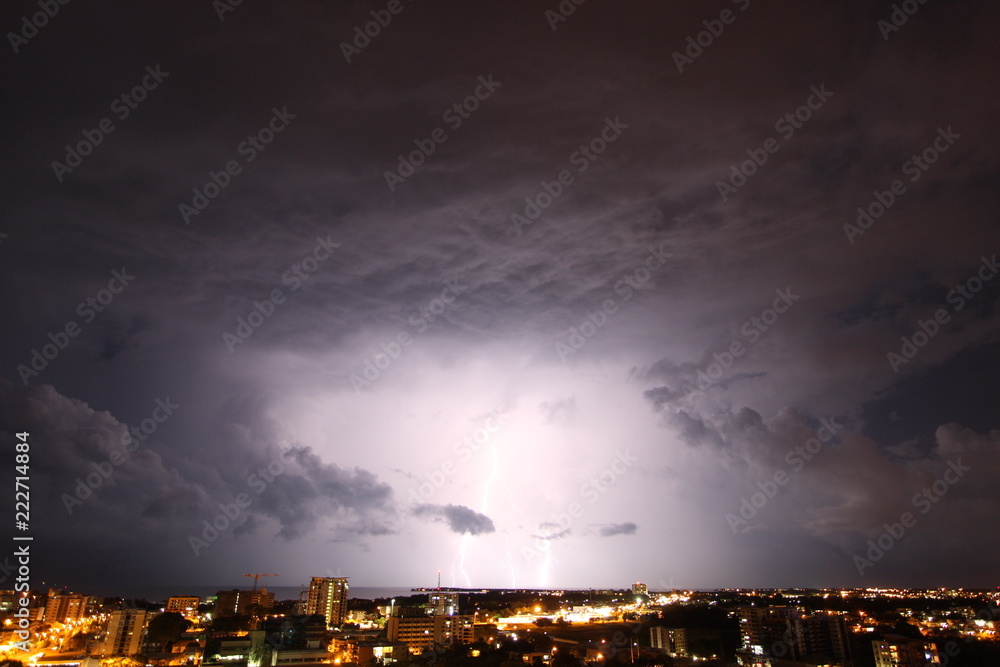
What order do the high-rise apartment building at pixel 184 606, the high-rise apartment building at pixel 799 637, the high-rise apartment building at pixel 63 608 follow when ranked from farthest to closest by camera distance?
the high-rise apartment building at pixel 184 606
the high-rise apartment building at pixel 63 608
the high-rise apartment building at pixel 799 637

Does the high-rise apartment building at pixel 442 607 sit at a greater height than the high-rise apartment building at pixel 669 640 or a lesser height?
greater

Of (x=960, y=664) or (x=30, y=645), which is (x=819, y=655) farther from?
(x=30, y=645)

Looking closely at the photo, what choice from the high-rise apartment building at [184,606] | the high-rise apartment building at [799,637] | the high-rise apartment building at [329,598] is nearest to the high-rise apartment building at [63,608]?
the high-rise apartment building at [184,606]

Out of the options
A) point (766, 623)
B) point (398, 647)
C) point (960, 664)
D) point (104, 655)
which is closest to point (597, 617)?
point (766, 623)

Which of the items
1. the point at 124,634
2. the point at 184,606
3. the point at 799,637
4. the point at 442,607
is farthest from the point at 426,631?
the point at 184,606

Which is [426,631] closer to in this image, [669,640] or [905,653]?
[669,640]

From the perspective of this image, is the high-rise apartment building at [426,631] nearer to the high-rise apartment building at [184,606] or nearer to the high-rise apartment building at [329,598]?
the high-rise apartment building at [329,598]
